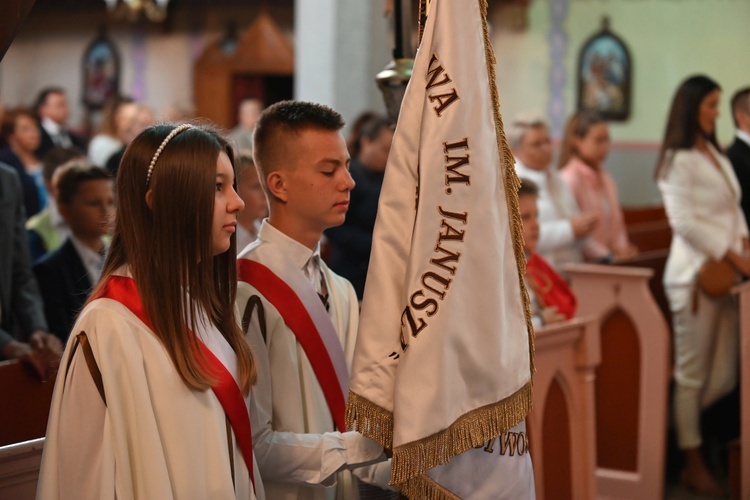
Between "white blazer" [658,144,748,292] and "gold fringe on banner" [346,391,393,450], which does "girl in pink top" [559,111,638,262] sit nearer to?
"white blazer" [658,144,748,292]

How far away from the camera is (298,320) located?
2.46m

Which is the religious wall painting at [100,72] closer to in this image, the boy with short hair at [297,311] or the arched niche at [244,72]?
the arched niche at [244,72]

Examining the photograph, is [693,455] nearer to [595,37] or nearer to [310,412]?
[310,412]

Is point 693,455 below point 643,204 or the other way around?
below

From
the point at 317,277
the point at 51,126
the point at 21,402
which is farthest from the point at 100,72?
the point at 317,277

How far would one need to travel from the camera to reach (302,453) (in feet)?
7.49

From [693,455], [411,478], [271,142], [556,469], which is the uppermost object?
[271,142]

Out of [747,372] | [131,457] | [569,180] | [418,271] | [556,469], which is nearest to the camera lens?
[131,457]

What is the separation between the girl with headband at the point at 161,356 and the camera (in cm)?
191

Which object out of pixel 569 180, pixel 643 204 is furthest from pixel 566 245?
pixel 643 204

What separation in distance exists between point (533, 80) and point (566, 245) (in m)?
5.78

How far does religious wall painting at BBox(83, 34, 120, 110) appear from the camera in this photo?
14867 millimetres

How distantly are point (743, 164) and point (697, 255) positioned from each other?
94 cm

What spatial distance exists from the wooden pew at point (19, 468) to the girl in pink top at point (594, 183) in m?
4.45
